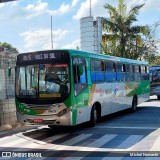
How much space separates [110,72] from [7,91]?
4556 millimetres

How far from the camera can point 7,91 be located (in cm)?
1495

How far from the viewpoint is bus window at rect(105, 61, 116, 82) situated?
50.1 ft

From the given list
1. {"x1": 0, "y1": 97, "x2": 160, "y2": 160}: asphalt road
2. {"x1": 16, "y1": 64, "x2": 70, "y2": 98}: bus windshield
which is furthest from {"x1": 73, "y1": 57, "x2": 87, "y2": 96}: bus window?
{"x1": 0, "y1": 97, "x2": 160, "y2": 160}: asphalt road

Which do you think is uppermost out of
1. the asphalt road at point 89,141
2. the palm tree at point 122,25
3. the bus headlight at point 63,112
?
the palm tree at point 122,25

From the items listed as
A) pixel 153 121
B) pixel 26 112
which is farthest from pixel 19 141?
pixel 153 121

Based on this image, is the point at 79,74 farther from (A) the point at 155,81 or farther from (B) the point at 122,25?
(B) the point at 122,25

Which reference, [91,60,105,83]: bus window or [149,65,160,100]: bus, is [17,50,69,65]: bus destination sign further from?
[149,65,160,100]: bus

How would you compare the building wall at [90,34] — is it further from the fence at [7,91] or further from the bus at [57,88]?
the bus at [57,88]

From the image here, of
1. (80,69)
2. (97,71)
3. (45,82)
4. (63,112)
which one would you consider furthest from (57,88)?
(97,71)

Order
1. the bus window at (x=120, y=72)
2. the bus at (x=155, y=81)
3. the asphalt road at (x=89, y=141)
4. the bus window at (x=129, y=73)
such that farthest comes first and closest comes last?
the bus at (x=155, y=81)
the bus window at (x=129, y=73)
the bus window at (x=120, y=72)
the asphalt road at (x=89, y=141)

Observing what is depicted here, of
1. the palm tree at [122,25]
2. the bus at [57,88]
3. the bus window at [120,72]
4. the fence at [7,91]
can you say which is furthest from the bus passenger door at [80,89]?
the palm tree at [122,25]

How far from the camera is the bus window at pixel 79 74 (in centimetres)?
1181

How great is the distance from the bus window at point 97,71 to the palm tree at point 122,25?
17224mm

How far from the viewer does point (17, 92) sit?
12195 mm
